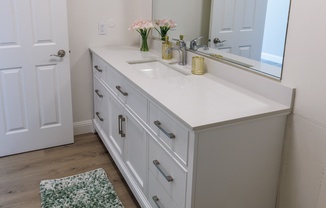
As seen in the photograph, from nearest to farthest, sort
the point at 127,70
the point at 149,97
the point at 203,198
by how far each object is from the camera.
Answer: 1. the point at 203,198
2. the point at 149,97
3. the point at 127,70

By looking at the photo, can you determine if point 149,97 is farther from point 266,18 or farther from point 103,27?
point 103,27

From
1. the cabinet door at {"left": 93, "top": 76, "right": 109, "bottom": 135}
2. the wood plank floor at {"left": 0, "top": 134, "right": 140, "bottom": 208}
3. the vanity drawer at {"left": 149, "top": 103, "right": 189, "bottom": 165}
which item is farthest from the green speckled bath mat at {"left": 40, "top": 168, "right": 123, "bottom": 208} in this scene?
the vanity drawer at {"left": 149, "top": 103, "right": 189, "bottom": 165}

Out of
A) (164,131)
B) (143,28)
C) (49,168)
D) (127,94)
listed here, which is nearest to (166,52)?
(143,28)

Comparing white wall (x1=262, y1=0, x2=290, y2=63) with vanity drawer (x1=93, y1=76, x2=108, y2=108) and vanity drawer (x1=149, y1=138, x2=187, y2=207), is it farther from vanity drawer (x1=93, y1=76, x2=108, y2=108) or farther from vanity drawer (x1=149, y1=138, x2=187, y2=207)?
vanity drawer (x1=93, y1=76, x2=108, y2=108)

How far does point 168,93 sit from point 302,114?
0.70 metres

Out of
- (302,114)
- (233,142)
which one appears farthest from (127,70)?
(302,114)

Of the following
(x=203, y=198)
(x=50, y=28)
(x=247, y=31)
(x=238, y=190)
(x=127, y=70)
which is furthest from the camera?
(x=50, y=28)

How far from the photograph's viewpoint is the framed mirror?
1.74m

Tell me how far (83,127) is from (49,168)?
0.70 meters

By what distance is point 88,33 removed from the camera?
3.12 m

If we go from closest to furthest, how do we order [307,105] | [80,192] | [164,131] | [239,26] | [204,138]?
1. [204,138]
2. [307,105]
3. [164,131]
4. [239,26]
5. [80,192]

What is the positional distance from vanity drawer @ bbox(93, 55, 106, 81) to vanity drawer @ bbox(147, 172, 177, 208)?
1160 mm

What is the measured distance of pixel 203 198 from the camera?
1.54 metres

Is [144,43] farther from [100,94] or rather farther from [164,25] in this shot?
[100,94]
